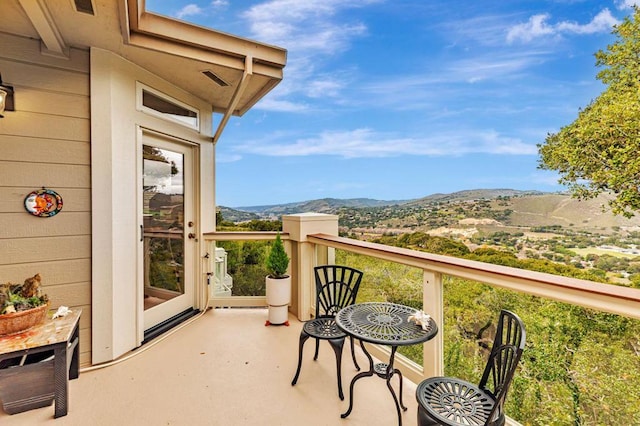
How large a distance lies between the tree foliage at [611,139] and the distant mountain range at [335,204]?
4.17ft

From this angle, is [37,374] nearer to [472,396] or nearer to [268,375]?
[268,375]

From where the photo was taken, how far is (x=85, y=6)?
6.25ft

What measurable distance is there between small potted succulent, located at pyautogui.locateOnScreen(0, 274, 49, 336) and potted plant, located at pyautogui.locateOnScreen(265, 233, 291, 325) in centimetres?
181

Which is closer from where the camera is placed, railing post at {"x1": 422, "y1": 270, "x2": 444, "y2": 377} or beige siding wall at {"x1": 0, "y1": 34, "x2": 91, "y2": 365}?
railing post at {"x1": 422, "y1": 270, "x2": 444, "y2": 377}

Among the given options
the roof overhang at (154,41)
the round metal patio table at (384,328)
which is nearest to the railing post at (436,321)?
the round metal patio table at (384,328)

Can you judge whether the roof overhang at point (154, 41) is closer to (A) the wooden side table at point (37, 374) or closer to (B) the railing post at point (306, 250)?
(B) the railing post at point (306, 250)

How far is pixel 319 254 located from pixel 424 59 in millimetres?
8153

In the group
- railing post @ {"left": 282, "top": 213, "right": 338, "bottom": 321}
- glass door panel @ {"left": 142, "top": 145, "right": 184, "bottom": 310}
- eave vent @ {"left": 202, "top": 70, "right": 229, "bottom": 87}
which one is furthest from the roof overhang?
railing post @ {"left": 282, "top": 213, "right": 338, "bottom": 321}

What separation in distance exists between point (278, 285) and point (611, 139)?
635 cm

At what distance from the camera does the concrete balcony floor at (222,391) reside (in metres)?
1.78

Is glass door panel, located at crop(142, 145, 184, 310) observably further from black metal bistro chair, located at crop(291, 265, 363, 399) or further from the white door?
black metal bistro chair, located at crop(291, 265, 363, 399)

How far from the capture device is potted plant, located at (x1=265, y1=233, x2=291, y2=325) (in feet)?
10.5

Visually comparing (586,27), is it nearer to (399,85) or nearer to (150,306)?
(399,85)

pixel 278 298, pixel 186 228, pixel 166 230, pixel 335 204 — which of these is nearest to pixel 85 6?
pixel 166 230
